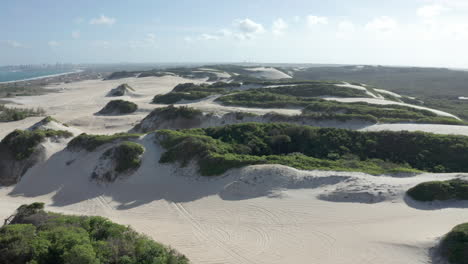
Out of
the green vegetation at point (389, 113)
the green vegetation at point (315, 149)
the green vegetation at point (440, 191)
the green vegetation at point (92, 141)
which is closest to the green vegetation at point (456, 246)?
the green vegetation at point (440, 191)

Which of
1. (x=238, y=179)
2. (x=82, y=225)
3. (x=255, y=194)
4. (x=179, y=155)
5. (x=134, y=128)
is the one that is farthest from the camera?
(x=134, y=128)

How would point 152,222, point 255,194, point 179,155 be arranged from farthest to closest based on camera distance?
point 179,155 < point 255,194 < point 152,222

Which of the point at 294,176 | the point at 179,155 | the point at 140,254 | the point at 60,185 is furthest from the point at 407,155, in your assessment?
the point at 60,185

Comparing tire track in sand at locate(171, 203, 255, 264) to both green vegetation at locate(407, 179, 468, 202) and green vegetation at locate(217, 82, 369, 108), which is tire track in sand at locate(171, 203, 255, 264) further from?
green vegetation at locate(217, 82, 369, 108)

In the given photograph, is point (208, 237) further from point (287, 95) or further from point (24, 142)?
point (287, 95)

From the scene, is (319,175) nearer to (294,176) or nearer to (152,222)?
(294,176)

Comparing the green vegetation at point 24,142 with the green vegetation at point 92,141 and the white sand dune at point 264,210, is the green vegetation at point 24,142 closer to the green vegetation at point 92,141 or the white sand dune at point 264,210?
the green vegetation at point 92,141

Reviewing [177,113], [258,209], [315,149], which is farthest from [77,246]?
[177,113]
